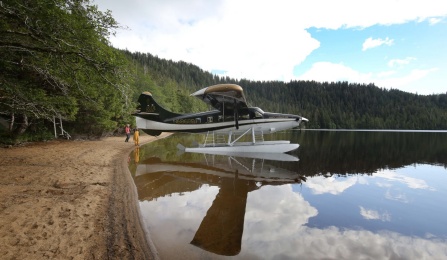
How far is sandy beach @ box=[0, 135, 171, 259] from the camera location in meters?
3.18

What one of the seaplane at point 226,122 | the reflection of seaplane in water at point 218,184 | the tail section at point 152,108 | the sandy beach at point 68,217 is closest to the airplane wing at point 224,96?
the seaplane at point 226,122

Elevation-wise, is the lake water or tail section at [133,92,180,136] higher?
tail section at [133,92,180,136]

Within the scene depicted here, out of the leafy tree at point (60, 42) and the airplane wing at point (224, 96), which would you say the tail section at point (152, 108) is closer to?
the airplane wing at point (224, 96)

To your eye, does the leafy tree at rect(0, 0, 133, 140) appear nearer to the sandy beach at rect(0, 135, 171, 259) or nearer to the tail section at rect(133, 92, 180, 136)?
the sandy beach at rect(0, 135, 171, 259)

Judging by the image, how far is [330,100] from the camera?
14350 cm

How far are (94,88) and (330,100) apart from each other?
15244 cm

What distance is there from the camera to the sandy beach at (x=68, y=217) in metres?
3.18

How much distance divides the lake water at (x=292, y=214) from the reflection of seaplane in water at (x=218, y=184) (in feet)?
0.07

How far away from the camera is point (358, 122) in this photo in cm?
10894

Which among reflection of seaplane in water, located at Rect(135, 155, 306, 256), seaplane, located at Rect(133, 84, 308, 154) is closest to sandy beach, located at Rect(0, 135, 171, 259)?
reflection of seaplane in water, located at Rect(135, 155, 306, 256)

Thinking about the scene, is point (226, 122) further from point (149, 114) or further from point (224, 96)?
point (149, 114)

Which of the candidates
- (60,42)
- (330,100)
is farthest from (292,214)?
(330,100)

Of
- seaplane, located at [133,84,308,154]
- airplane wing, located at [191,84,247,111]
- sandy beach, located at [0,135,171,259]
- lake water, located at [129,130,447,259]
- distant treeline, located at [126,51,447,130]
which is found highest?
distant treeline, located at [126,51,447,130]

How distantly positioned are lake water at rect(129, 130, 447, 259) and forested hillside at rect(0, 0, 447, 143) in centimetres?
366
